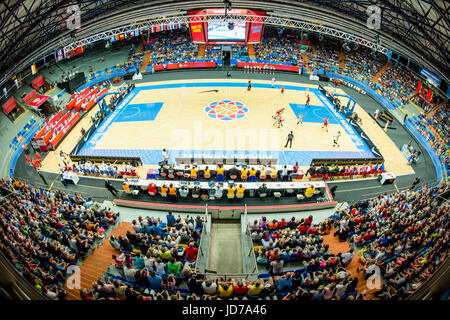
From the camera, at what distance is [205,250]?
1216 centimetres

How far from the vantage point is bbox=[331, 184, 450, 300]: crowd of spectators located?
30.6 feet

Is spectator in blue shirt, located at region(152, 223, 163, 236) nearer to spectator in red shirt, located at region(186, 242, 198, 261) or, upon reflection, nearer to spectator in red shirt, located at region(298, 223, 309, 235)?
spectator in red shirt, located at region(186, 242, 198, 261)

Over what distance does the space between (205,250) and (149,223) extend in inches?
127

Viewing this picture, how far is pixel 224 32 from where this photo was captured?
1364 inches

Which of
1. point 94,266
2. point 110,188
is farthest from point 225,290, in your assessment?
point 110,188

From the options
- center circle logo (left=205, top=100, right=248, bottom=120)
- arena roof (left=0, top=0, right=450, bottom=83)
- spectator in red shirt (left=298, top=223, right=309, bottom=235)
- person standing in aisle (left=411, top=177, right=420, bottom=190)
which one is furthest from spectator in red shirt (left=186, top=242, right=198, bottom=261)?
arena roof (left=0, top=0, right=450, bottom=83)

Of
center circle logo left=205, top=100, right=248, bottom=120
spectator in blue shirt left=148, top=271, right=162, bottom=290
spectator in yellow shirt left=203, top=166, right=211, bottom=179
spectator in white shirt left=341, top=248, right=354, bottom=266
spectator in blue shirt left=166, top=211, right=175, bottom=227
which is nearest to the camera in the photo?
spectator in blue shirt left=148, top=271, right=162, bottom=290

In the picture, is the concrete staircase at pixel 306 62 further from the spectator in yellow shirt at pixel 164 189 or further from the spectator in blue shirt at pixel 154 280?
the spectator in blue shirt at pixel 154 280

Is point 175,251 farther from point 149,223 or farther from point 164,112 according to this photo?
point 164,112

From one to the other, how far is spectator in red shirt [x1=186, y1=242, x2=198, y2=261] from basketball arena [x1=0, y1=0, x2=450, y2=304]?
0.05m

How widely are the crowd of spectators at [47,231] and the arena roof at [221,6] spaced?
11776 mm

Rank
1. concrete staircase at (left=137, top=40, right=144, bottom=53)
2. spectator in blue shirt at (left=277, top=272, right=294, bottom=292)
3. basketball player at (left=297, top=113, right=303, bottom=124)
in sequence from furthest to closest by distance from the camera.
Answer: concrete staircase at (left=137, top=40, right=144, bottom=53)
basketball player at (left=297, top=113, right=303, bottom=124)
spectator in blue shirt at (left=277, top=272, right=294, bottom=292)

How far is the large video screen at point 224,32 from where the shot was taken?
3397 centimetres
